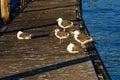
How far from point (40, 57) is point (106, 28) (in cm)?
1252

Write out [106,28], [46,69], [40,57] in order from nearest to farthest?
1. [46,69]
2. [40,57]
3. [106,28]

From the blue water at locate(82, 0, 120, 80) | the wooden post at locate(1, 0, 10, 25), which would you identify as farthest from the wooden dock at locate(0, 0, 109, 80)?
the blue water at locate(82, 0, 120, 80)

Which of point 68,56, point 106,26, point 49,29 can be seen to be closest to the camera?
point 68,56

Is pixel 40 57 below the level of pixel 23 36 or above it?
above

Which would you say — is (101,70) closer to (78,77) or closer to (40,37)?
(78,77)

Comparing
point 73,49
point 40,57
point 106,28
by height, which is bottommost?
point 106,28

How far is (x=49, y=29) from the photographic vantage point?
64.4 feet

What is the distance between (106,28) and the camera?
2689 centimetres

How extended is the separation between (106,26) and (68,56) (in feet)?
41.7

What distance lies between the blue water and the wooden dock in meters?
2.04

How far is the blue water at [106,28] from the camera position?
65.0 ft

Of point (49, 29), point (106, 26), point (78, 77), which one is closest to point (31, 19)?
point (49, 29)

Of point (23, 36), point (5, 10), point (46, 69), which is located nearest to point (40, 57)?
point (46, 69)

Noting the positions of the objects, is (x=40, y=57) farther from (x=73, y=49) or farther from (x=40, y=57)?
(x=73, y=49)
